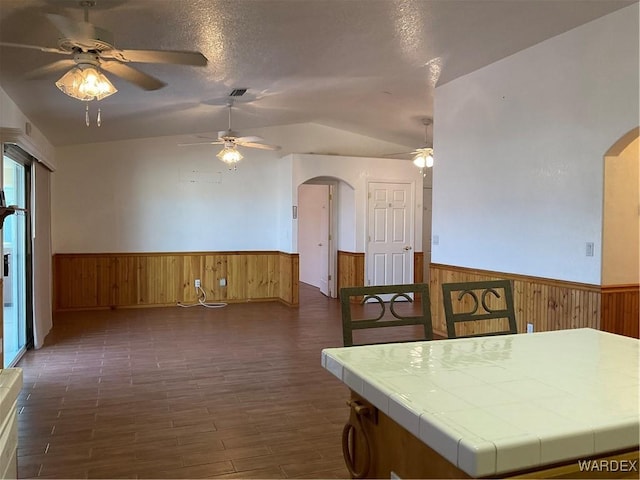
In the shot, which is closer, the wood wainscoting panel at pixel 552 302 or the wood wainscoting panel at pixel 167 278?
the wood wainscoting panel at pixel 552 302

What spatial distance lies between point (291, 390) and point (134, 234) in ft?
16.2

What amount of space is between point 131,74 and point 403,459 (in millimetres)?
2828

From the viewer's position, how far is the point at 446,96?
5668 millimetres

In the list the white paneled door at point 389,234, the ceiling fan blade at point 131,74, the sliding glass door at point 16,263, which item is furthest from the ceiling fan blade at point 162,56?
the white paneled door at point 389,234

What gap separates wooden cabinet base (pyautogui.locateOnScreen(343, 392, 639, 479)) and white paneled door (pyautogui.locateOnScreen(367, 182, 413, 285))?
713cm

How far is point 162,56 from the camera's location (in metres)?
2.86

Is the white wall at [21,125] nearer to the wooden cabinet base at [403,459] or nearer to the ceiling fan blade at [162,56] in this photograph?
the ceiling fan blade at [162,56]

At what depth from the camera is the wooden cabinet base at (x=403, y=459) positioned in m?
1.07

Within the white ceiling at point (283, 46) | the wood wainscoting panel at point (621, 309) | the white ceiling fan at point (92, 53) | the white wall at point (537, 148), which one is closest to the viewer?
the white ceiling fan at point (92, 53)

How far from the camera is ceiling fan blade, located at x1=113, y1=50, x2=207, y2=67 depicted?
2.78 metres

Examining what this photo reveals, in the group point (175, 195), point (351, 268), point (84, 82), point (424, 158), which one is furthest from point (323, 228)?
point (84, 82)

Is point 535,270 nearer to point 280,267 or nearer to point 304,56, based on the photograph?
point 304,56

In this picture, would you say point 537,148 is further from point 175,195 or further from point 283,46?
point 175,195

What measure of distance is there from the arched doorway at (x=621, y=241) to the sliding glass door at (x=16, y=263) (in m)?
5.16
